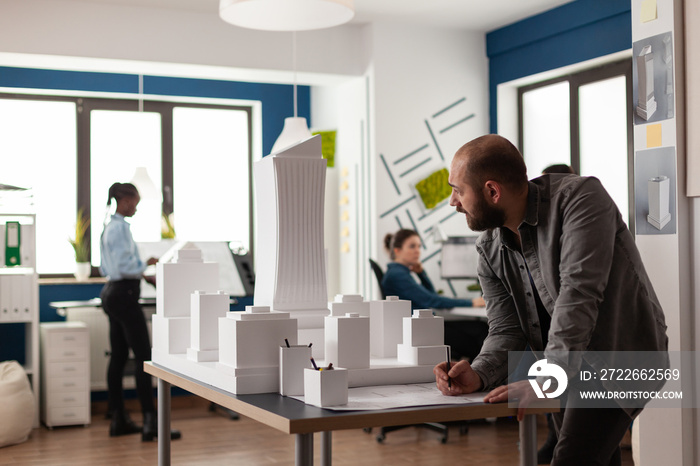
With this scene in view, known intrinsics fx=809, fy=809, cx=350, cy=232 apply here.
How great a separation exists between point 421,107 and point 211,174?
2.00m

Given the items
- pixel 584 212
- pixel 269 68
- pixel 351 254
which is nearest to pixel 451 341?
pixel 351 254

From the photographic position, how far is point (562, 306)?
5.66 feet

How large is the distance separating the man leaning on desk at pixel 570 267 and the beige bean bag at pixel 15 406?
12.5 feet

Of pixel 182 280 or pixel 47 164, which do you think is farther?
pixel 47 164

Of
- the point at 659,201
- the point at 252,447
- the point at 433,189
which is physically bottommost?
→ the point at 252,447

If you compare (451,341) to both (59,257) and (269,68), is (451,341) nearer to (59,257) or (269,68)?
(269,68)

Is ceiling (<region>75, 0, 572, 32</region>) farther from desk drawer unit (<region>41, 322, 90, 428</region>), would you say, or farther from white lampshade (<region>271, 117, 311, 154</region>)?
desk drawer unit (<region>41, 322, 90, 428</region>)

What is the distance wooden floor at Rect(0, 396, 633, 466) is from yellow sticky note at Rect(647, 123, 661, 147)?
183 centimetres

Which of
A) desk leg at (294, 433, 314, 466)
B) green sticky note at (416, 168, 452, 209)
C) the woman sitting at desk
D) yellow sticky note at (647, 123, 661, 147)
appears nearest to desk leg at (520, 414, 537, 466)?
desk leg at (294, 433, 314, 466)

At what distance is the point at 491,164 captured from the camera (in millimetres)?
1842

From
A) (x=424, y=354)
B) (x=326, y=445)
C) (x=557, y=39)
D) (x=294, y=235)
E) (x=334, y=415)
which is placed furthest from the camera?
(x=557, y=39)

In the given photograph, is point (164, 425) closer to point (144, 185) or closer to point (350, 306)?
point (350, 306)

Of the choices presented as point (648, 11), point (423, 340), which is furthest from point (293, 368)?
point (648, 11)

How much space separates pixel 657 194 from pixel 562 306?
6.05 ft
